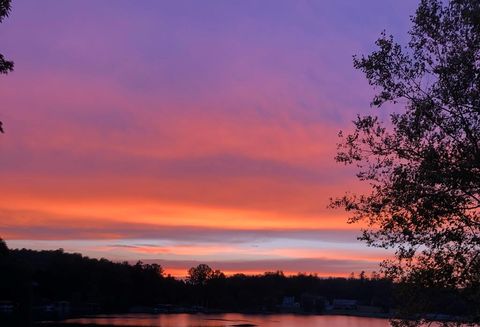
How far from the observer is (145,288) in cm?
16900

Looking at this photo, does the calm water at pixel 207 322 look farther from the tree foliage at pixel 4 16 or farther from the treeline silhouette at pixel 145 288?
the tree foliage at pixel 4 16

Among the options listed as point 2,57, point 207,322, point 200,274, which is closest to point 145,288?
point 200,274

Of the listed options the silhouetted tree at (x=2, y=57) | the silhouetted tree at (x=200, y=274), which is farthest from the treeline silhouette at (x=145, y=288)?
the silhouetted tree at (x=2, y=57)

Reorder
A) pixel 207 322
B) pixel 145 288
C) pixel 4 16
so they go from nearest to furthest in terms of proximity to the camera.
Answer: pixel 4 16
pixel 207 322
pixel 145 288

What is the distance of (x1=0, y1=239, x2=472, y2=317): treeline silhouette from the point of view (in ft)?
470

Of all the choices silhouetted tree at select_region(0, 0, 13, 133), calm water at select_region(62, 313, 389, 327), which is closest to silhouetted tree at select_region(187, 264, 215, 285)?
calm water at select_region(62, 313, 389, 327)

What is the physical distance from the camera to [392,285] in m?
13.8

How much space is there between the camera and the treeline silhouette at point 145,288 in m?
143

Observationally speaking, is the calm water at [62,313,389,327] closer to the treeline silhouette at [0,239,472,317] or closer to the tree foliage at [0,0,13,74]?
the treeline silhouette at [0,239,472,317]

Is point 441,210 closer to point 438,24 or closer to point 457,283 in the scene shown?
point 457,283

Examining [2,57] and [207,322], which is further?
[207,322]

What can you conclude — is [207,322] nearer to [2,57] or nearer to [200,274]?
[200,274]

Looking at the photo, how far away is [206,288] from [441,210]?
177m

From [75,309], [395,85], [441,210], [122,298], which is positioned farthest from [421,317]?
[122,298]
